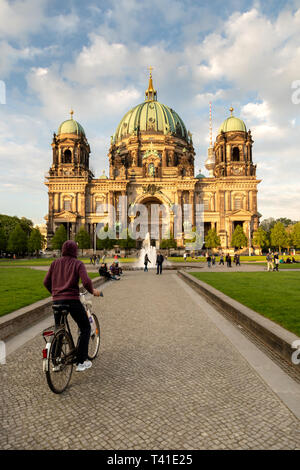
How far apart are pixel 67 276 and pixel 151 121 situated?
8012 centimetres

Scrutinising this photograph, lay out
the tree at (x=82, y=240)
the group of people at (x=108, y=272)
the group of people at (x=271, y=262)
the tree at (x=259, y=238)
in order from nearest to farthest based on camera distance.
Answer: the group of people at (x=108, y=272) < the group of people at (x=271, y=262) < the tree at (x=82, y=240) < the tree at (x=259, y=238)

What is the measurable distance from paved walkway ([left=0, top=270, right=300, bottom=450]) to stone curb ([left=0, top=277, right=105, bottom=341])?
0.70 meters

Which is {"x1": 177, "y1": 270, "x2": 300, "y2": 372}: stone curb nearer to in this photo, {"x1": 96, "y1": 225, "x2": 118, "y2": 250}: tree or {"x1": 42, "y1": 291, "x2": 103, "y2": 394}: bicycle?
{"x1": 42, "y1": 291, "x2": 103, "y2": 394}: bicycle

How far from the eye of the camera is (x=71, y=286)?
462 centimetres

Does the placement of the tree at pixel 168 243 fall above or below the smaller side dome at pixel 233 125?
below

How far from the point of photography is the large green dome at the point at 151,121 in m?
79.2

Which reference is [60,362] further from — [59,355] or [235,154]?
[235,154]

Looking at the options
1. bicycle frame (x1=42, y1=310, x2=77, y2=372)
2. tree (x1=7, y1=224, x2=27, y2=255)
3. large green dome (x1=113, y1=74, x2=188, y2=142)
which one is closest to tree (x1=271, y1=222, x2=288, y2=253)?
large green dome (x1=113, y1=74, x2=188, y2=142)

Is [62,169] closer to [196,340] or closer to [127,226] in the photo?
[127,226]

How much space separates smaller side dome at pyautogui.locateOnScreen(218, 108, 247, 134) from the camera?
71875 millimetres

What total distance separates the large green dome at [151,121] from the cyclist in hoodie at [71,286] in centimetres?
7720

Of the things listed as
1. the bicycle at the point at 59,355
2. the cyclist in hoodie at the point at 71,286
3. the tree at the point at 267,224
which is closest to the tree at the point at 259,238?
the cyclist in hoodie at the point at 71,286

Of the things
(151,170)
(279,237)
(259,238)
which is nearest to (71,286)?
(259,238)

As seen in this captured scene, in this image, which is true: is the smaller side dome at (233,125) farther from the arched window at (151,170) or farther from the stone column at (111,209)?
the stone column at (111,209)
